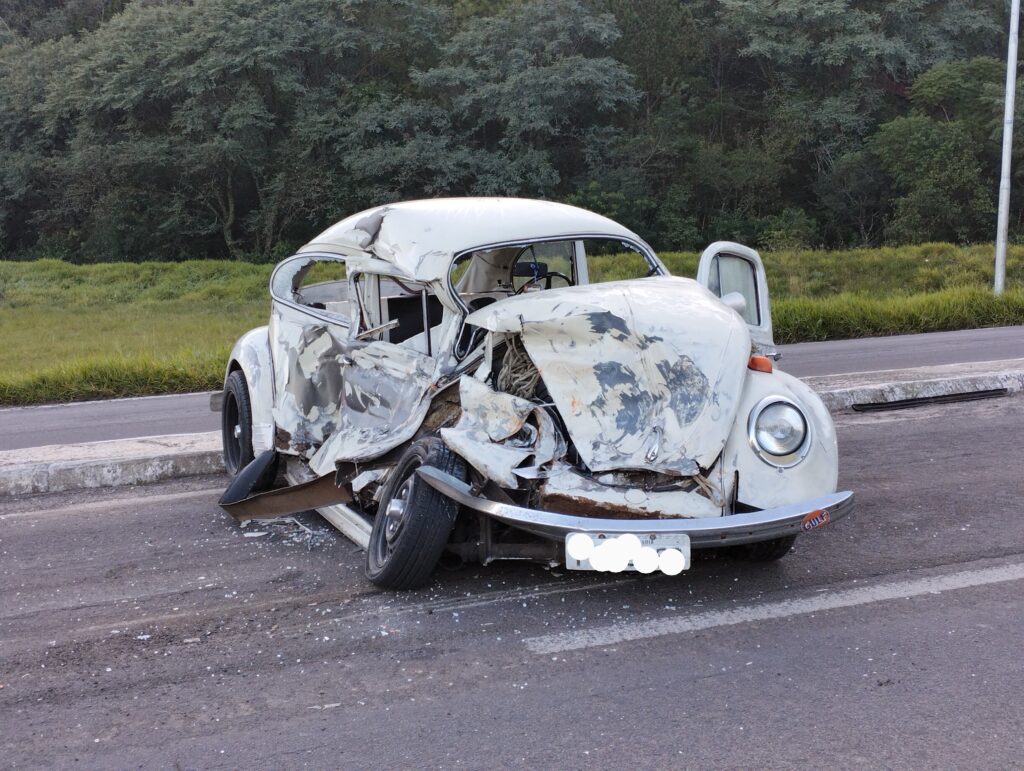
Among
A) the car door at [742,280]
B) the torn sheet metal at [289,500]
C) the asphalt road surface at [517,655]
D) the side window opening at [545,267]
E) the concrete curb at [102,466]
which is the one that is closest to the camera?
the asphalt road surface at [517,655]

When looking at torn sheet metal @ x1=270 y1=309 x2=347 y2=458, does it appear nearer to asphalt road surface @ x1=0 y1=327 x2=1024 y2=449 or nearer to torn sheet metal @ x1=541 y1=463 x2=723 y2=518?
torn sheet metal @ x1=541 y1=463 x2=723 y2=518

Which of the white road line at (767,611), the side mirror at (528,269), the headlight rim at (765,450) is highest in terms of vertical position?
the side mirror at (528,269)

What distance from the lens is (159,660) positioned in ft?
13.5

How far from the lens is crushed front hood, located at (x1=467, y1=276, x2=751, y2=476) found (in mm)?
4406

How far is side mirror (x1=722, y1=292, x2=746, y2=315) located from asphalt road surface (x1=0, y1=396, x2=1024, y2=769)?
4.02 ft

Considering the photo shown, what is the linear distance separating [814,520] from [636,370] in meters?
0.96

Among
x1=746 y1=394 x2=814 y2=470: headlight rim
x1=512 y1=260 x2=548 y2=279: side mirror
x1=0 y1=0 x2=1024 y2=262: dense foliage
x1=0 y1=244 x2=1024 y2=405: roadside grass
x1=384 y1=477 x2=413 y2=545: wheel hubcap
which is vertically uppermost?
x1=0 y1=0 x2=1024 y2=262: dense foliage

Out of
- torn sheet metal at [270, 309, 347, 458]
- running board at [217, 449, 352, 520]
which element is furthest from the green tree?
running board at [217, 449, 352, 520]

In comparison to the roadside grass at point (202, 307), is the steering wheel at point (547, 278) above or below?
above

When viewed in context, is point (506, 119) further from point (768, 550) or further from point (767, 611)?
point (767, 611)

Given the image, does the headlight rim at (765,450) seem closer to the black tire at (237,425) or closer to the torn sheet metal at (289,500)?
the torn sheet metal at (289,500)

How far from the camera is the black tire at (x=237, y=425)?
6523mm

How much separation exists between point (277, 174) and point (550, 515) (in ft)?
99.9

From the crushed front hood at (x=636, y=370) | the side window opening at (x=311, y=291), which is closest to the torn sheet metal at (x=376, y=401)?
the crushed front hood at (x=636, y=370)
